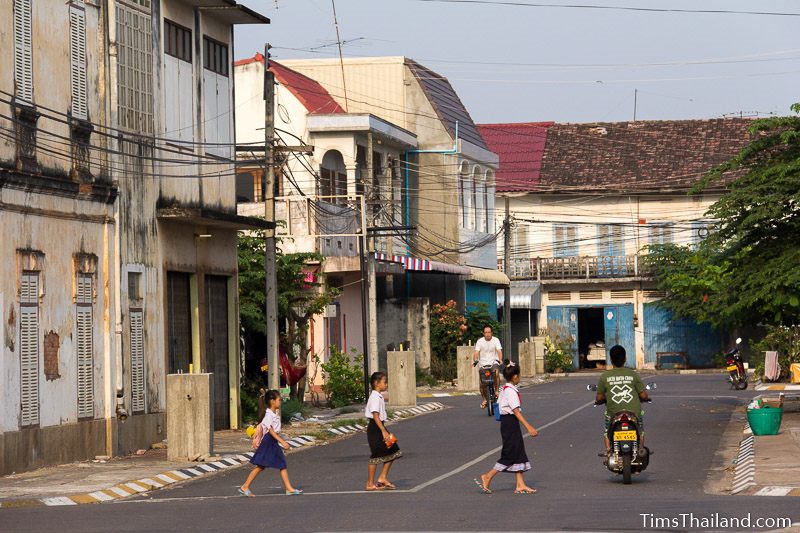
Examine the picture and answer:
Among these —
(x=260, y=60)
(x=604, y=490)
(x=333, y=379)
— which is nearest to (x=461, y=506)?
(x=604, y=490)

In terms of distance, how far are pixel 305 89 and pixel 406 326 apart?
843 centimetres

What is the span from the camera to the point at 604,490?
1633cm

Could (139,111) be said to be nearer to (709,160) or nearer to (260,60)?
(260,60)

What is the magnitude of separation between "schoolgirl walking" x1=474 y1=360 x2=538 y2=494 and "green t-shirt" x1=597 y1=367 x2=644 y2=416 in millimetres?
1113

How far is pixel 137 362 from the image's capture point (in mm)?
23938

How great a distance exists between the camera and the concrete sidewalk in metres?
16.3

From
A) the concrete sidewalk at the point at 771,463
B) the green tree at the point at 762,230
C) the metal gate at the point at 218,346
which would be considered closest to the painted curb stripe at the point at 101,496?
the concrete sidewalk at the point at 771,463

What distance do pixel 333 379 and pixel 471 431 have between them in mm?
9098

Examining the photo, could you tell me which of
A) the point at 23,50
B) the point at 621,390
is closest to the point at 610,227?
the point at 23,50

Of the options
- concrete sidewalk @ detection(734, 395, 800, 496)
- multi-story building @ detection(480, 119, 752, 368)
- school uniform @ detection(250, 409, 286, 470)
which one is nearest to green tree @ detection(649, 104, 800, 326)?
concrete sidewalk @ detection(734, 395, 800, 496)

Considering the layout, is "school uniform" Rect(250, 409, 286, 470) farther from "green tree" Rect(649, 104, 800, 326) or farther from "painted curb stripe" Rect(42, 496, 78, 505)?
"green tree" Rect(649, 104, 800, 326)

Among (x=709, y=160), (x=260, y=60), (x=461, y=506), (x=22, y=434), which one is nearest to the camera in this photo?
(x=461, y=506)

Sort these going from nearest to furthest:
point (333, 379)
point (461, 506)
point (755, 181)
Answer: point (461, 506), point (755, 181), point (333, 379)

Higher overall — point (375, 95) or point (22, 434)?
point (375, 95)
